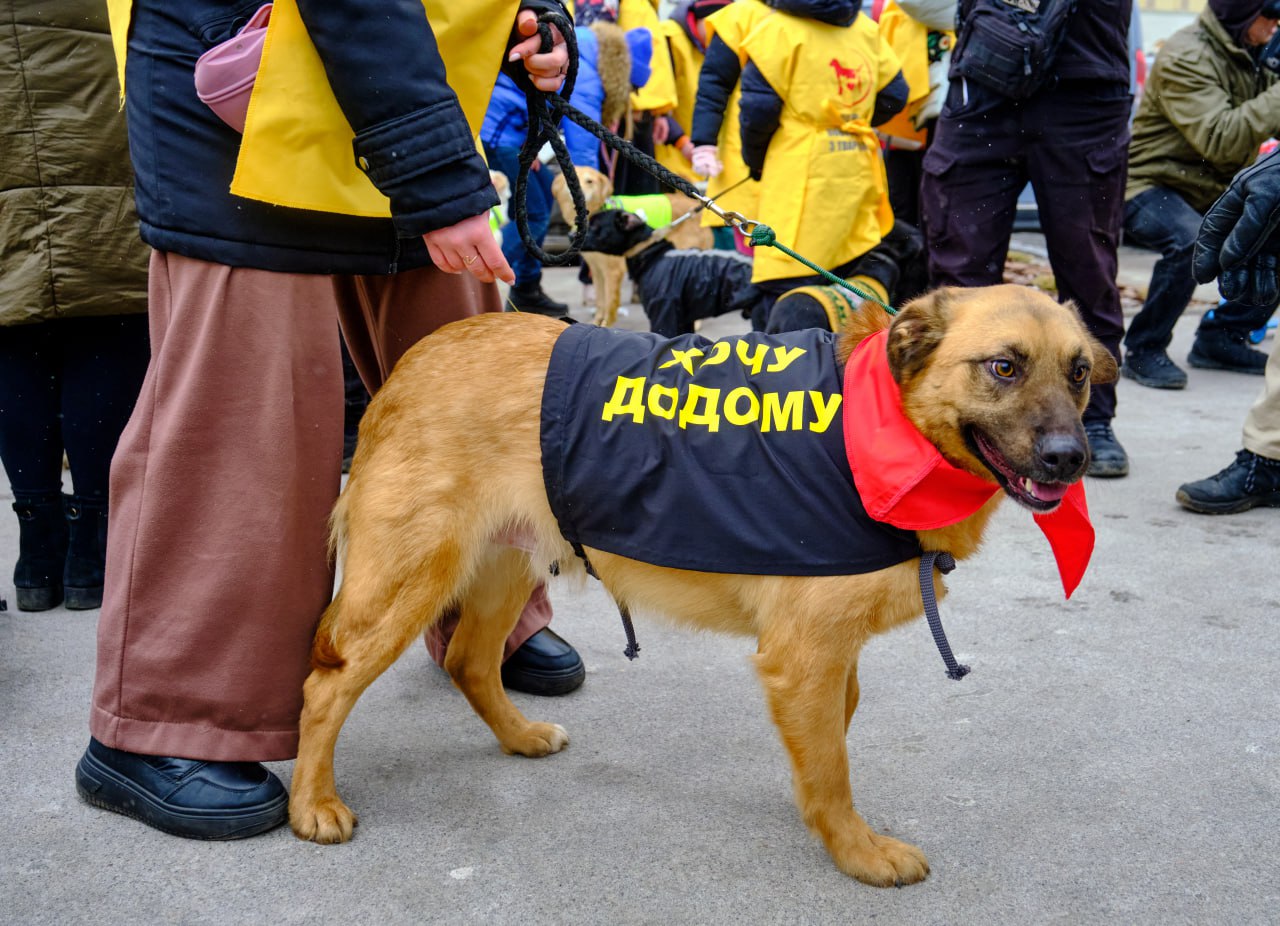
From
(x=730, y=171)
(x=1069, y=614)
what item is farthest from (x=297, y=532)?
(x=730, y=171)

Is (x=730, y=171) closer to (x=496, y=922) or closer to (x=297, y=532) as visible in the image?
→ (x=297, y=532)

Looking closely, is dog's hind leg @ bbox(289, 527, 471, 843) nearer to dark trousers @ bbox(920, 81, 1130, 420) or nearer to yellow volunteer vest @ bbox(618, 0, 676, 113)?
dark trousers @ bbox(920, 81, 1130, 420)

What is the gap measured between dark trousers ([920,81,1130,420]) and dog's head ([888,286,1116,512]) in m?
2.84

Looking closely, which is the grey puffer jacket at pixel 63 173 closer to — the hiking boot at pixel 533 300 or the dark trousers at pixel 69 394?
the dark trousers at pixel 69 394

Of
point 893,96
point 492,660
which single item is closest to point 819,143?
point 893,96

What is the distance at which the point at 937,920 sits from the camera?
225 centimetres

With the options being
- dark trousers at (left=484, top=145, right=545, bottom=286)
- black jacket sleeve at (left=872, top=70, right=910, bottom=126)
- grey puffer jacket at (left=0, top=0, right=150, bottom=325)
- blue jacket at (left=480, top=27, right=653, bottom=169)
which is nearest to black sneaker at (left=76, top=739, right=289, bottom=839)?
grey puffer jacket at (left=0, top=0, right=150, bottom=325)

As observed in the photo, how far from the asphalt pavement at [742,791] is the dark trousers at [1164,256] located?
10.8 feet

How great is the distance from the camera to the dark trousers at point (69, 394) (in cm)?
374

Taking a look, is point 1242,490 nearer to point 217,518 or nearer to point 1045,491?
point 1045,491

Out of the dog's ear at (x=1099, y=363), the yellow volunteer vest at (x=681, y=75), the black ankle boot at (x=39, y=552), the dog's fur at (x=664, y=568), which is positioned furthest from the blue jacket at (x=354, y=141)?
the yellow volunteer vest at (x=681, y=75)

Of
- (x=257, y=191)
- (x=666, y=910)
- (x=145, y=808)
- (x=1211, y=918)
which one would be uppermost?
(x=257, y=191)

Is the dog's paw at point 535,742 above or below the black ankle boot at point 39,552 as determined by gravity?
above

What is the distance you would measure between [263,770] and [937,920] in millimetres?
1589
